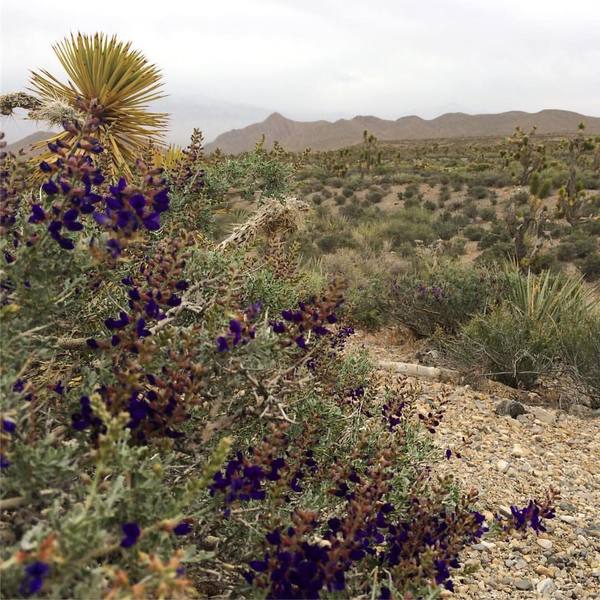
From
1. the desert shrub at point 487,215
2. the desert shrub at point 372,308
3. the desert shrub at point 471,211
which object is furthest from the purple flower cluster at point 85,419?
the desert shrub at point 471,211

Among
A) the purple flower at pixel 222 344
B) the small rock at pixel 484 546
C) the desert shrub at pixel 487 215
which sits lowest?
the small rock at pixel 484 546

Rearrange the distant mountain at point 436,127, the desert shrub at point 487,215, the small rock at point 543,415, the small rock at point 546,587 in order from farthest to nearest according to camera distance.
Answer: the distant mountain at point 436,127
the desert shrub at point 487,215
the small rock at point 543,415
the small rock at point 546,587

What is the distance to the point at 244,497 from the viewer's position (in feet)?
5.64

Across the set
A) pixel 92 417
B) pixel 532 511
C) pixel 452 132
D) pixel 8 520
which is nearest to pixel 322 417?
pixel 532 511

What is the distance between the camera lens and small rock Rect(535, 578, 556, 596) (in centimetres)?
310

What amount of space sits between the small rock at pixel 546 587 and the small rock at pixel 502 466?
1314 millimetres

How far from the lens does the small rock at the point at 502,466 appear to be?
448cm

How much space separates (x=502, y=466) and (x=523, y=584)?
1.41 meters

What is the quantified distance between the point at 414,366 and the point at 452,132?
446 ft

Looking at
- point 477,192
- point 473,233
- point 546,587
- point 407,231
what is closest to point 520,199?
point 477,192

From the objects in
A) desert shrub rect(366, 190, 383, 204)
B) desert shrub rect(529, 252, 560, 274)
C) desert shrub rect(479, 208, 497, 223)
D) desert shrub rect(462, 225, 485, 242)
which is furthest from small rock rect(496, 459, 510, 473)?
desert shrub rect(366, 190, 383, 204)

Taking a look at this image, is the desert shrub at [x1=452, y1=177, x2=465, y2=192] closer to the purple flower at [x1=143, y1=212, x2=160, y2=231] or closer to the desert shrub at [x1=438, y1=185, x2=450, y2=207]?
the desert shrub at [x1=438, y1=185, x2=450, y2=207]

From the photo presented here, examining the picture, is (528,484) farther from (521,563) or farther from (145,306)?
(145,306)

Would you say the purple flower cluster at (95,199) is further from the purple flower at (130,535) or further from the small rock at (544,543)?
the small rock at (544,543)
